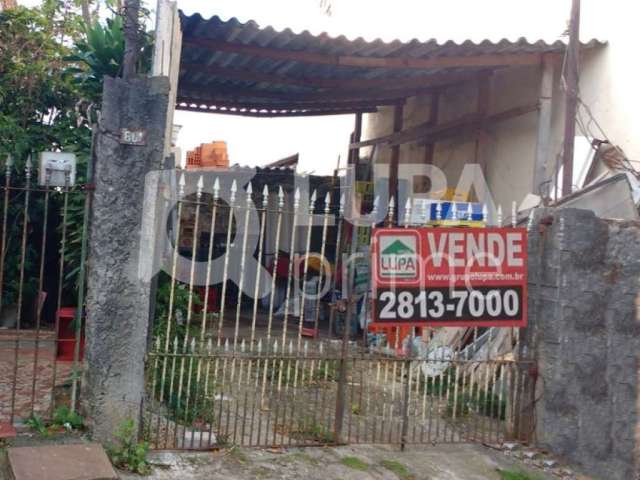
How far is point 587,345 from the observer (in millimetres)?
5285

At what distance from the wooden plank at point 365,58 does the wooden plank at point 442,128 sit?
0.71 m

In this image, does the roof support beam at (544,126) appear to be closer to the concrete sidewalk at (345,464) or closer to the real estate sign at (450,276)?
the real estate sign at (450,276)

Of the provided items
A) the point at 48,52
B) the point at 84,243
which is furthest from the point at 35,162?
the point at 84,243

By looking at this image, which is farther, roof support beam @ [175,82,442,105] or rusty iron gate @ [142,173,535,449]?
roof support beam @ [175,82,442,105]

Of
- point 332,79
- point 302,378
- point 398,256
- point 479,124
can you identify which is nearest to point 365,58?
point 332,79

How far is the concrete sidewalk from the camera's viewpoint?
4.32 meters

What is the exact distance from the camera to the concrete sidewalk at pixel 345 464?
4316 millimetres

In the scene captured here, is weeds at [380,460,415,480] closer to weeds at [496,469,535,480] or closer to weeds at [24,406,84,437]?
weeds at [496,469,535,480]

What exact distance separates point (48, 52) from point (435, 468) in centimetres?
722

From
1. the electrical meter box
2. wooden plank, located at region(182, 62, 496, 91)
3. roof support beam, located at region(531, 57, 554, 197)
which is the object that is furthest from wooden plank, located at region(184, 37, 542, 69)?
the electrical meter box

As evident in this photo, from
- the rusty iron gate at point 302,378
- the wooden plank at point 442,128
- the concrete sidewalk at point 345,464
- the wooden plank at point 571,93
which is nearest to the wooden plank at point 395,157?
the wooden plank at point 442,128

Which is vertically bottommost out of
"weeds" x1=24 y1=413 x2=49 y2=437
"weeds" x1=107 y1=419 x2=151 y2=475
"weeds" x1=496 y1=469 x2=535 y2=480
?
"weeds" x1=496 y1=469 x2=535 y2=480

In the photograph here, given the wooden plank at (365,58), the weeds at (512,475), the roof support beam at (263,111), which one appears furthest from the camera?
the roof support beam at (263,111)

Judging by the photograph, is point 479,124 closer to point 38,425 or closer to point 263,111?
point 263,111
